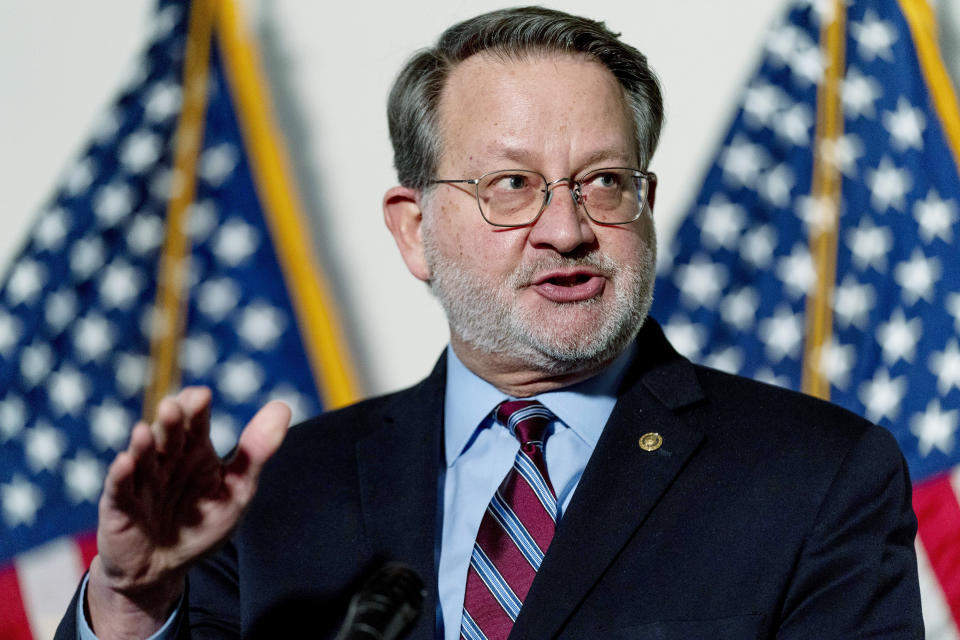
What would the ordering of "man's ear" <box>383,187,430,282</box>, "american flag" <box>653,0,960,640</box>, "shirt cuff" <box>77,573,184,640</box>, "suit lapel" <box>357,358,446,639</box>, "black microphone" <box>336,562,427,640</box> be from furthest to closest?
"american flag" <box>653,0,960,640</box> → "man's ear" <box>383,187,430,282</box> → "suit lapel" <box>357,358,446,639</box> → "shirt cuff" <box>77,573,184,640</box> → "black microphone" <box>336,562,427,640</box>

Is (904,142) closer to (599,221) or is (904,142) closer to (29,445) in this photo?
(599,221)

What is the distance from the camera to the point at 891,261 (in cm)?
252

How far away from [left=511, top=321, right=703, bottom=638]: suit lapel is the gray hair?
393mm

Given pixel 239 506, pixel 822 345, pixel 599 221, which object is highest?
pixel 599 221

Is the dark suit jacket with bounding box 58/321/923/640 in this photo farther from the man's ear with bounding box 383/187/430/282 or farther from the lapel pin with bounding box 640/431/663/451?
the man's ear with bounding box 383/187/430/282

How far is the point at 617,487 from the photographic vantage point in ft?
5.12

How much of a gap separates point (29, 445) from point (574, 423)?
153 cm

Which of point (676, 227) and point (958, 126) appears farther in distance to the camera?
point (676, 227)

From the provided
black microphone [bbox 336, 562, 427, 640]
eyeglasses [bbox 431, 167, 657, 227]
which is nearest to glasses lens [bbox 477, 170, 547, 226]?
eyeglasses [bbox 431, 167, 657, 227]

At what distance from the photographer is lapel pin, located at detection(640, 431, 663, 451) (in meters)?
1.62

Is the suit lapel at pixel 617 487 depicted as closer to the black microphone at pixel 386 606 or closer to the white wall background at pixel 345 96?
the black microphone at pixel 386 606

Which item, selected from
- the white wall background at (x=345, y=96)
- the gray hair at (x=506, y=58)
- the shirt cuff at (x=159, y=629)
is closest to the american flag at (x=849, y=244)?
the white wall background at (x=345, y=96)

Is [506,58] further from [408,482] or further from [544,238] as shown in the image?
[408,482]

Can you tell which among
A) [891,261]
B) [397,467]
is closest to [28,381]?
[397,467]
